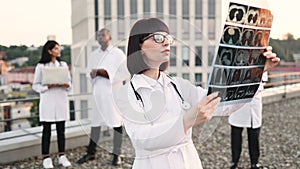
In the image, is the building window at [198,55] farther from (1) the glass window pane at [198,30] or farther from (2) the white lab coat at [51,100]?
(2) the white lab coat at [51,100]

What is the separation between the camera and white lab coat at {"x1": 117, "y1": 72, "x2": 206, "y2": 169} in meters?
1.11

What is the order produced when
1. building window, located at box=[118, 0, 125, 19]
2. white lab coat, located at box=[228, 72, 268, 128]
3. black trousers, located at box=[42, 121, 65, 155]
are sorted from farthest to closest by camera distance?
black trousers, located at box=[42, 121, 65, 155] < white lab coat, located at box=[228, 72, 268, 128] < building window, located at box=[118, 0, 125, 19]

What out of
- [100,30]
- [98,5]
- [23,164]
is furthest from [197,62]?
[23,164]

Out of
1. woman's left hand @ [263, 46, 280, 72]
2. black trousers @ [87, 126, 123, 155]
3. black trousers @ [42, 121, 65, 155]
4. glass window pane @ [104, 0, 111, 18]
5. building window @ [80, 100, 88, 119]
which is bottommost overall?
black trousers @ [42, 121, 65, 155]

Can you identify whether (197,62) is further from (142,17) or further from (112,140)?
(112,140)

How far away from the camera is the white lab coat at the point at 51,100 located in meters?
3.62

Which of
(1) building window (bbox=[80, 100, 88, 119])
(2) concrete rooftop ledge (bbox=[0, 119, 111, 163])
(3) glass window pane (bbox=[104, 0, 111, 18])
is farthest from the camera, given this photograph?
(2) concrete rooftop ledge (bbox=[0, 119, 111, 163])

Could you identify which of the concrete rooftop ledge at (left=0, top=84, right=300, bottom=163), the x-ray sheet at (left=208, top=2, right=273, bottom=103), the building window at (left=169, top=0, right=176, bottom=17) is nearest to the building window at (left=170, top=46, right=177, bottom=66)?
the building window at (left=169, top=0, right=176, bottom=17)

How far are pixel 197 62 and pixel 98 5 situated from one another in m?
0.71

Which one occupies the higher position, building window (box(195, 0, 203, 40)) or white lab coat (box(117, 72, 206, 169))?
building window (box(195, 0, 203, 40))

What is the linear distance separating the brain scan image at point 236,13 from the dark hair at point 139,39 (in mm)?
249

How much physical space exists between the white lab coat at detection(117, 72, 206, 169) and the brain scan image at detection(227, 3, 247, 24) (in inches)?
11.2

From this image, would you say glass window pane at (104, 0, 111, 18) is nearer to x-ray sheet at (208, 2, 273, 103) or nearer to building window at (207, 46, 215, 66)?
building window at (207, 46, 215, 66)

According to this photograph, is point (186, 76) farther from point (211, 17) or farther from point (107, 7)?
point (107, 7)
